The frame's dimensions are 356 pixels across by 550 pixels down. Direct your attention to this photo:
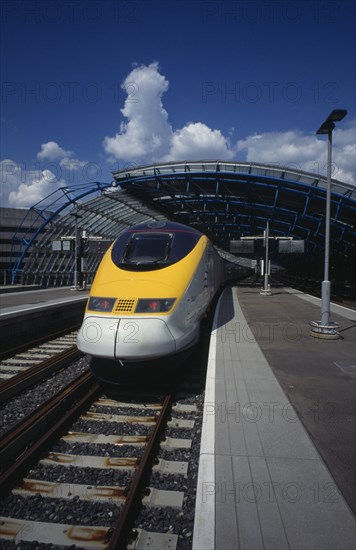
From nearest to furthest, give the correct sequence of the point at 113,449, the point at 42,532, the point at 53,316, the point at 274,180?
1. the point at 42,532
2. the point at 113,449
3. the point at 53,316
4. the point at 274,180

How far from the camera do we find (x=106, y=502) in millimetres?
3627

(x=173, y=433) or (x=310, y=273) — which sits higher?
(x=310, y=273)

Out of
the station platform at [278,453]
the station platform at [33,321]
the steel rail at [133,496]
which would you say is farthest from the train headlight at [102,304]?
the station platform at [33,321]

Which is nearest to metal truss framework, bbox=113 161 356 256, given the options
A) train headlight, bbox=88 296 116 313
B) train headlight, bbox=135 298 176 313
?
train headlight, bbox=88 296 116 313

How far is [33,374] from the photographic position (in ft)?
24.3

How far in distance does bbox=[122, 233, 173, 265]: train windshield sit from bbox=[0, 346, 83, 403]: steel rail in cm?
323

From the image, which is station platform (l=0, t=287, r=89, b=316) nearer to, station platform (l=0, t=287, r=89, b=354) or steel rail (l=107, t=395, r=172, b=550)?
station platform (l=0, t=287, r=89, b=354)

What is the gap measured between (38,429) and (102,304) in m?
2.22

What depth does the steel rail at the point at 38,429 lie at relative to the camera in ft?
13.5

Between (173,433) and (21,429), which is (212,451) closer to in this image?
(173,433)

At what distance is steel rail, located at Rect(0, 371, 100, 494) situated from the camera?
4.12m

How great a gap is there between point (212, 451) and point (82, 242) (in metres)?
22.9

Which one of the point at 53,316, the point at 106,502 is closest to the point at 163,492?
the point at 106,502

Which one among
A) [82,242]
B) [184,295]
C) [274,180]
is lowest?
[184,295]
